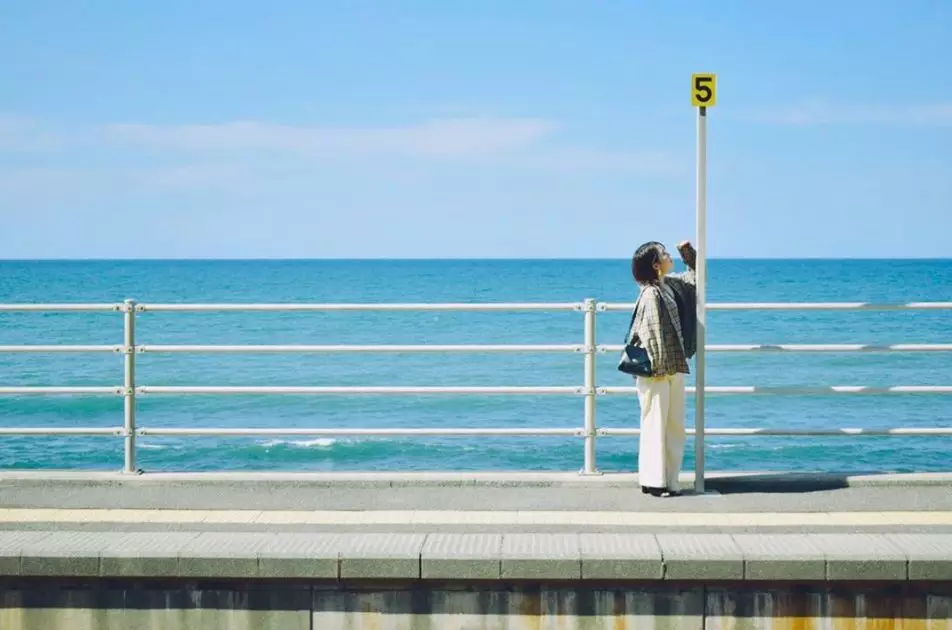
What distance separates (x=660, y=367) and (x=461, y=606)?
2643mm

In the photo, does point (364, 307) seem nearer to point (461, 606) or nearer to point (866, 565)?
point (461, 606)

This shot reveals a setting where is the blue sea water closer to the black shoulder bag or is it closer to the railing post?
the railing post

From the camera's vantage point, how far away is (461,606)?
6.05 m

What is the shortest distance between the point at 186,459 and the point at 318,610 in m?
13.9

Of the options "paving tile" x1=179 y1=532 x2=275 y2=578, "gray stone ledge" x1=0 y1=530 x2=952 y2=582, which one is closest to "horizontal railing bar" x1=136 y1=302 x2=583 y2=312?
"gray stone ledge" x1=0 y1=530 x2=952 y2=582

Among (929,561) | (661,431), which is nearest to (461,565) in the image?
(929,561)

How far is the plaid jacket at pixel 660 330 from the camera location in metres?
8.15

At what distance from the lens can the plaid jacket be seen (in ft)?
26.7

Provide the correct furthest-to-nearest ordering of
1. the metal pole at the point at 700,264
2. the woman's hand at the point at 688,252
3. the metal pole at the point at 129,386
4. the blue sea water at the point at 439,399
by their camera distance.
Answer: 1. the blue sea water at the point at 439,399
2. the metal pole at the point at 129,386
3. the woman's hand at the point at 688,252
4. the metal pole at the point at 700,264

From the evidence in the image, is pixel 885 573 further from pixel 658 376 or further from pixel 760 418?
pixel 760 418

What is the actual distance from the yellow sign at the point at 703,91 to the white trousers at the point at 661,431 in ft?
5.77

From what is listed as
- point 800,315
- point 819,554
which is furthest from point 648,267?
point 800,315

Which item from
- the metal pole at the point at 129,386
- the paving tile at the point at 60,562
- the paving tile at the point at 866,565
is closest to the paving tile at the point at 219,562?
the paving tile at the point at 60,562

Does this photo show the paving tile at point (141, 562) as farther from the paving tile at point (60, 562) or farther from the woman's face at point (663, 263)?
the woman's face at point (663, 263)
